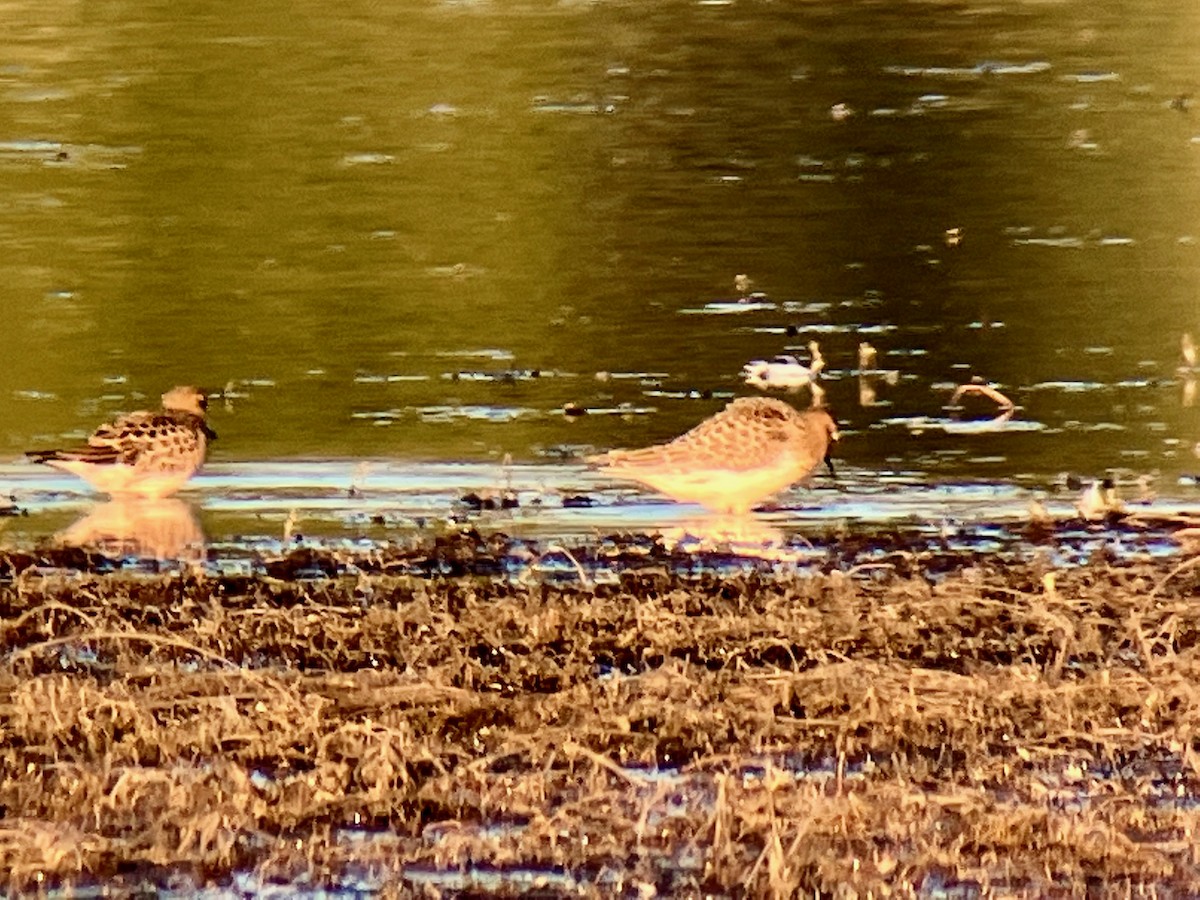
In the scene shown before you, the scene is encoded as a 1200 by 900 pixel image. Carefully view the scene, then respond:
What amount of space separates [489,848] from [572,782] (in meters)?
0.52

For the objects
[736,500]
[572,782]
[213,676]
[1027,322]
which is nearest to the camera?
[572,782]

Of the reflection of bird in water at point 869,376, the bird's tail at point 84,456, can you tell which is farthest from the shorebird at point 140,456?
the reflection of bird in water at point 869,376

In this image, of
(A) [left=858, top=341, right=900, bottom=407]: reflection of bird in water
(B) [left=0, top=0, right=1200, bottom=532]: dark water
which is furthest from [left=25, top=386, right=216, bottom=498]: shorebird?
(A) [left=858, top=341, right=900, bottom=407]: reflection of bird in water

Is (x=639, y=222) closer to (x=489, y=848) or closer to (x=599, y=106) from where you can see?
(x=599, y=106)

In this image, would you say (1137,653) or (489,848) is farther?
(1137,653)

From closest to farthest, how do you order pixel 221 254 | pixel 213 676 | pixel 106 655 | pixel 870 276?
pixel 213 676 → pixel 106 655 → pixel 870 276 → pixel 221 254

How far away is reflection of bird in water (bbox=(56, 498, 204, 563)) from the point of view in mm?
9156

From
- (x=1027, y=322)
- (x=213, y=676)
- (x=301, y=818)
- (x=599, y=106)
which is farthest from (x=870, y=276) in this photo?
(x=301, y=818)

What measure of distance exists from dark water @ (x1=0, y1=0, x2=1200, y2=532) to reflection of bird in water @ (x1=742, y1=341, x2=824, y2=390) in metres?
0.11

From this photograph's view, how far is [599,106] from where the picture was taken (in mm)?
23797

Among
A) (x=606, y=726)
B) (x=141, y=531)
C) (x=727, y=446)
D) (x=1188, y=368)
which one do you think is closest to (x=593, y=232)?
(x=1188, y=368)

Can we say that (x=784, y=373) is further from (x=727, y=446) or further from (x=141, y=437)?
(x=141, y=437)

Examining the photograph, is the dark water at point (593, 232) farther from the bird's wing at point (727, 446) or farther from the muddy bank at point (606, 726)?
the muddy bank at point (606, 726)

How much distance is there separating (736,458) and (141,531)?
1.94 meters
